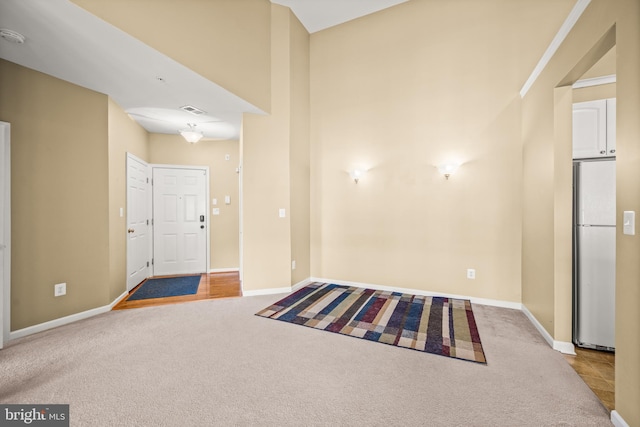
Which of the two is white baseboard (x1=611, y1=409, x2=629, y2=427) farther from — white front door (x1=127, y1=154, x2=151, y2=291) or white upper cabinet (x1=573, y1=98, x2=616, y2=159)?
white front door (x1=127, y1=154, x2=151, y2=291)

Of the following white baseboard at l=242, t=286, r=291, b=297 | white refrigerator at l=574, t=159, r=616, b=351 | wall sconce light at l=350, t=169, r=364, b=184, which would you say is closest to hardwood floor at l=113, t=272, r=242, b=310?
white baseboard at l=242, t=286, r=291, b=297

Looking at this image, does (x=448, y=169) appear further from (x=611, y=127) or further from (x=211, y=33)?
(x=211, y=33)

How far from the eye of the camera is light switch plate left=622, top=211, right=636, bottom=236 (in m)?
1.50

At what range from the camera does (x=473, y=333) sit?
9.11 feet

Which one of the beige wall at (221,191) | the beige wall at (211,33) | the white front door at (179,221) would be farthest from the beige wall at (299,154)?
the white front door at (179,221)

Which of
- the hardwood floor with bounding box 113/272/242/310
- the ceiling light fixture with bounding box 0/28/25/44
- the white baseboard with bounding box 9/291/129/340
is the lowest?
the hardwood floor with bounding box 113/272/242/310

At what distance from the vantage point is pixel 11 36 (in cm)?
229

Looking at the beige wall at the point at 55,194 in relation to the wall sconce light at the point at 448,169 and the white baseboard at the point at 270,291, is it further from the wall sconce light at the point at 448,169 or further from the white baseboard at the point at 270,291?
the wall sconce light at the point at 448,169

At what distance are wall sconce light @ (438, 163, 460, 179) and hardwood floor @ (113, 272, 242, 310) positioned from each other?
3580mm

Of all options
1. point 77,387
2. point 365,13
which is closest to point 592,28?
point 365,13

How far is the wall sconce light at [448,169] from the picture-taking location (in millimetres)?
3717

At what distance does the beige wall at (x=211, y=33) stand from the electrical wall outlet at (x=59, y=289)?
292cm

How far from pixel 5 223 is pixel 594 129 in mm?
5945

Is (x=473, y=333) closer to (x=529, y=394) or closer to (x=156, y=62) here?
(x=529, y=394)
